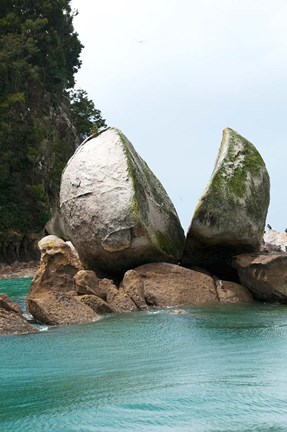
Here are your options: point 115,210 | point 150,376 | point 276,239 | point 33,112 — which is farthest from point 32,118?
point 150,376

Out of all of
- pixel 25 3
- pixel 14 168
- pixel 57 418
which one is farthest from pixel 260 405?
pixel 25 3

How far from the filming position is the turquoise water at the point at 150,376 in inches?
263

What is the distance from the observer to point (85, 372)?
8.94m

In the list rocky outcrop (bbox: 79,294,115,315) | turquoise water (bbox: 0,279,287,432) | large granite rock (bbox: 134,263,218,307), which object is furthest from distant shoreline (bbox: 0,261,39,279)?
turquoise water (bbox: 0,279,287,432)

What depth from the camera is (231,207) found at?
51.3 feet

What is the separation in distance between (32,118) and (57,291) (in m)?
39.0

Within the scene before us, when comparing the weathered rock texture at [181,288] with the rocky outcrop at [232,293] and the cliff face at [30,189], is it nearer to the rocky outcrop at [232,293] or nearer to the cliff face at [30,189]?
the rocky outcrop at [232,293]

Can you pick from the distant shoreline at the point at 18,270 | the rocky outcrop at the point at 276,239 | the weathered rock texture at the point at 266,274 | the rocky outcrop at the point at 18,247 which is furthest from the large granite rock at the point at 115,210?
the rocky outcrop at the point at 18,247

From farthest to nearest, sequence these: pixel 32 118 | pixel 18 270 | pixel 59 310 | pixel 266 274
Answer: pixel 32 118 → pixel 18 270 → pixel 266 274 → pixel 59 310

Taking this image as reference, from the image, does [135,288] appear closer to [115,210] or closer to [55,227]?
[115,210]

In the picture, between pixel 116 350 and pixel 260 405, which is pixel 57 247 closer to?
pixel 116 350

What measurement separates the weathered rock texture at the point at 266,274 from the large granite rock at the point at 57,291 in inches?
158

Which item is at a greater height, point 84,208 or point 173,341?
point 84,208

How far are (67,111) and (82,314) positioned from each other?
48.0 meters
